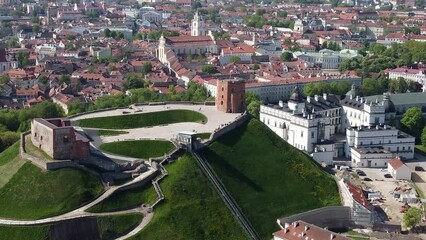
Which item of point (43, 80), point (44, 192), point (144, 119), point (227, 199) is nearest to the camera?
point (44, 192)

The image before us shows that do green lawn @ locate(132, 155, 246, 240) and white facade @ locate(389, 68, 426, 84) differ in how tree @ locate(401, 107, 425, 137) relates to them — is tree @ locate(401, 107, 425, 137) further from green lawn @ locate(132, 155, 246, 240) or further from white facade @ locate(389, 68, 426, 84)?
green lawn @ locate(132, 155, 246, 240)

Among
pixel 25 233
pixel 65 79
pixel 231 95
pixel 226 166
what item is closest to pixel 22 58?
pixel 65 79

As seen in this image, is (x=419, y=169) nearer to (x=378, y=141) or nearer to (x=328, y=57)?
(x=378, y=141)

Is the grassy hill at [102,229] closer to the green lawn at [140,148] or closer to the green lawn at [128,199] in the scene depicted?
the green lawn at [128,199]

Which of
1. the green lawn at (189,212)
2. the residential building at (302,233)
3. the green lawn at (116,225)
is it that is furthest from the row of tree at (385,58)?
the green lawn at (116,225)

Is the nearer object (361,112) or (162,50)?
(361,112)

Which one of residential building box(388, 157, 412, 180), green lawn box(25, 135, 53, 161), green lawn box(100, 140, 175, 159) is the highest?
green lawn box(25, 135, 53, 161)

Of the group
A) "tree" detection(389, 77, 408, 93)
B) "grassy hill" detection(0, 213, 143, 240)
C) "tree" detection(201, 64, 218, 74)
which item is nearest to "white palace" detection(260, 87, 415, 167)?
"tree" detection(389, 77, 408, 93)
